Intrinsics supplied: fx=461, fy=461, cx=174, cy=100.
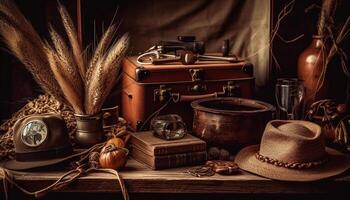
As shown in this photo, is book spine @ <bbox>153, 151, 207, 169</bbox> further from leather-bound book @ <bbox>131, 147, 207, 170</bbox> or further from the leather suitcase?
the leather suitcase

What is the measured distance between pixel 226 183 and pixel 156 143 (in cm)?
29

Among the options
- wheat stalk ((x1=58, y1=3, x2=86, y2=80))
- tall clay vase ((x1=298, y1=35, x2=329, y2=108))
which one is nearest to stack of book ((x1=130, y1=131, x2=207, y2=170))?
wheat stalk ((x1=58, y1=3, x2=86, y2=80))

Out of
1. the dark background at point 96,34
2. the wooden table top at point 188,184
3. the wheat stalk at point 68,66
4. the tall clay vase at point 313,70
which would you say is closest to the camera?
the wooden table top at point 188,184

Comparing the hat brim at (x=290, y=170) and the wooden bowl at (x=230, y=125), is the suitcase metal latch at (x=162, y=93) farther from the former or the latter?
the hat brim at (x=290, y=170)

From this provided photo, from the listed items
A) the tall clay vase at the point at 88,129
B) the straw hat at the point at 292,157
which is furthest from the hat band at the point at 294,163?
the tall clay vase at the point at 88,129

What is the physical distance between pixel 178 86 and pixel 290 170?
0.67 meters

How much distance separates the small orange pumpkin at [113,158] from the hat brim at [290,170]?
0.43 metres

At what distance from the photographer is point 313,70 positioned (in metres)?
2.15

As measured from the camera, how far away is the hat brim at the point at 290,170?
1579 mm

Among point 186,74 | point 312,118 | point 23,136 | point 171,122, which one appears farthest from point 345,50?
point 23,136

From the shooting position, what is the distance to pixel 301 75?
2.21m

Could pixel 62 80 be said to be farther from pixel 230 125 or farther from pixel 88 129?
pixel 230 125

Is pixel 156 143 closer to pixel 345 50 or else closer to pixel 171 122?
pixel 171 122

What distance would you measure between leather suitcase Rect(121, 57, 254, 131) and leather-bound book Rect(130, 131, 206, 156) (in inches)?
10.8
